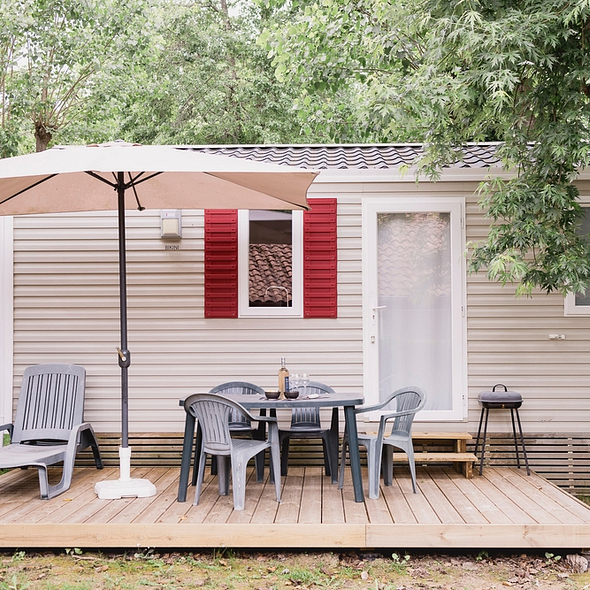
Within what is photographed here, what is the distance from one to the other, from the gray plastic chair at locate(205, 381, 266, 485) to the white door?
968 mm

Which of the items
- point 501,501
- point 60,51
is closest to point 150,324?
point 501,501

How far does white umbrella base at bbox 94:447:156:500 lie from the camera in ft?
15.6

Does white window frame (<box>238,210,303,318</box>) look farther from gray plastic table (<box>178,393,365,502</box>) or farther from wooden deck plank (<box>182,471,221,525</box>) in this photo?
wooden deck plank (<box>182,471,221,525</box>)

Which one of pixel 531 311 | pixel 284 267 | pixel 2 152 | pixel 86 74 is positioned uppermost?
pixel 86 74

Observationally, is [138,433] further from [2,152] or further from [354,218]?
[2,152]

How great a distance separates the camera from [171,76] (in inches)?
566

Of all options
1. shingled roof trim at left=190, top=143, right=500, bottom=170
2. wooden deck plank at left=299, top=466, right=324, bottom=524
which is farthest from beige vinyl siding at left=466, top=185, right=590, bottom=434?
wooden deck plank at left=299, top=466, right=324, bottom=524

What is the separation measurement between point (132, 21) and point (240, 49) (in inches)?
107

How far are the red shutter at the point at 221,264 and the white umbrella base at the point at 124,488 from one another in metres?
1.51

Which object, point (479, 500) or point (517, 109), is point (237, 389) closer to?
point (479, 500)

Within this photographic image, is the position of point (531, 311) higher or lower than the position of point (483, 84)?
lower

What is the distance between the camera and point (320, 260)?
589cm

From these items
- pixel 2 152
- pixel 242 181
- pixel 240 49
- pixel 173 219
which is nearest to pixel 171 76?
pixel 240 49

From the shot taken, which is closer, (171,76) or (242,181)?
(242,181)
